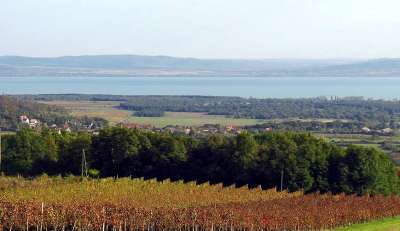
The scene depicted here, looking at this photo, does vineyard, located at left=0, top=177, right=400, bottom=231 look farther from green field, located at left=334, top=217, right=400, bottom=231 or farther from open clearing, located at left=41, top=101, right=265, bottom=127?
open clearing, located at left=41, top=101, right=265, bottom=127

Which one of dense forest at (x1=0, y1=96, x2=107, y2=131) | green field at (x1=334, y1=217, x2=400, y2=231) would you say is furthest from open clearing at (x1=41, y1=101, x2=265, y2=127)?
green field at (x1=334, y1=217, x2=400, y2=231)

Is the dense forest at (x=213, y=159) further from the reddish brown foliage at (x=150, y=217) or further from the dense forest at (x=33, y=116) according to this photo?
the dense forest at (x=33, y=116)

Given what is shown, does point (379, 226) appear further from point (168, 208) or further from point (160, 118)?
point (160, 118)

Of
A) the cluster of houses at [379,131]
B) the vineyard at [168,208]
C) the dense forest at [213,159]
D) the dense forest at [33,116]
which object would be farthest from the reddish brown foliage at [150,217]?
the cluster of houses at [379,131]

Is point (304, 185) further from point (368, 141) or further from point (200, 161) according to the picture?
point (368, 141)

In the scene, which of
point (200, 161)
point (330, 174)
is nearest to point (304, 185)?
point (330, 174)

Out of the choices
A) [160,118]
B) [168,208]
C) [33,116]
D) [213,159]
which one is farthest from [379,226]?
[160,118]

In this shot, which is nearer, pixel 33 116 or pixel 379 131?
pixel 33 116
